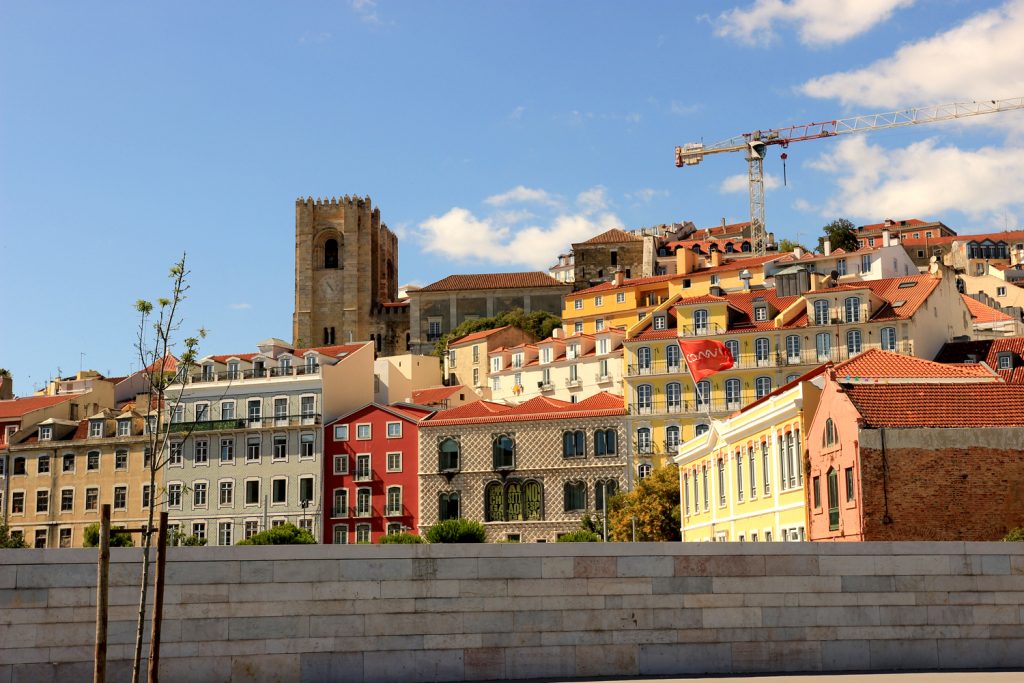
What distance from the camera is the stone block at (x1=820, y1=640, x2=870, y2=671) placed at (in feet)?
80.4

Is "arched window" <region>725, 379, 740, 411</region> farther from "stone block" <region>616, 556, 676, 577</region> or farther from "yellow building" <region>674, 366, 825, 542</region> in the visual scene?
"stone block" <region>616, 556, 676, 577</region>

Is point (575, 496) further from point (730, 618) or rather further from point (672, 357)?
point (730, 618)

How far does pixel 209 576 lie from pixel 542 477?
52836 mm

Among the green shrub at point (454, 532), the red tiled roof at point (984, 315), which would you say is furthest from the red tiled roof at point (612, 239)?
the green shrub at point (454, 532)

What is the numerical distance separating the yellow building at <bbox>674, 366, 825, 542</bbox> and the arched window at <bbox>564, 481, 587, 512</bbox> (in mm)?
21956

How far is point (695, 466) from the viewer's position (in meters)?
51.8

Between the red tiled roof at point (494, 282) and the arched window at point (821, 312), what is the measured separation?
193ft

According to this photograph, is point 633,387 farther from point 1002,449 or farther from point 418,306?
point 418,306

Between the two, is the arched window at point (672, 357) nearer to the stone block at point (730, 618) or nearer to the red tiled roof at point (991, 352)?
the red tiled roof at point (991, 352)

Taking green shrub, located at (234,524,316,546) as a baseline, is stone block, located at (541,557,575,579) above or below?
below

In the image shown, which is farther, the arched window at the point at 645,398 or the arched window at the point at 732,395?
the arched window at the point at 645,398

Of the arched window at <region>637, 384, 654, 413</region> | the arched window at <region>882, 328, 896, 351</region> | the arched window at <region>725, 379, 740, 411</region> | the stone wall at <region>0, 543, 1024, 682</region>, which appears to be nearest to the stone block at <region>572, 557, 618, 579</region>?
the stone wall at <region>0, 543, 1024, 682</region>

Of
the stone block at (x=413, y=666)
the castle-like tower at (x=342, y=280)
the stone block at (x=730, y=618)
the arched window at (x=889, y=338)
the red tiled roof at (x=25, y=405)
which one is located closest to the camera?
the stone block at (x=413, y=666)

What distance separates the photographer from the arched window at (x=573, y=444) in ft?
246
